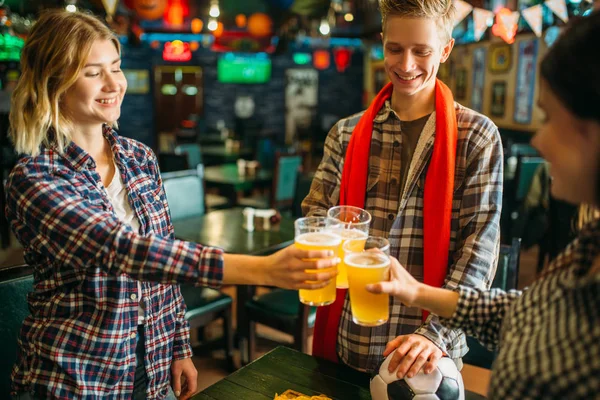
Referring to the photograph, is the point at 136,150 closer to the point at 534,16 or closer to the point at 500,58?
the point at 534,16

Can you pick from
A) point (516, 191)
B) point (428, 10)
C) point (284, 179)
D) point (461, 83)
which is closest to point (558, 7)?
point (516, 191)

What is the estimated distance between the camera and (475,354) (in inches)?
96.9

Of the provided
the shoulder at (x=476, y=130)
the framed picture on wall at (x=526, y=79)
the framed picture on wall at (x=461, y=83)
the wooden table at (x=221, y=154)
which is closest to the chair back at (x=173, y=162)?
the wooden table at (x=221, y=154)

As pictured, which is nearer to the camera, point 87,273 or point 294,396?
point 87,273

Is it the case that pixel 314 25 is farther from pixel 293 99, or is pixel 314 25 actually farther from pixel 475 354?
pixel 475 354

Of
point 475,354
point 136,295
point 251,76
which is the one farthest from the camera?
point 251,76

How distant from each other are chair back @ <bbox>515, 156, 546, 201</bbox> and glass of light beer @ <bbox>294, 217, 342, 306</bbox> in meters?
4.36

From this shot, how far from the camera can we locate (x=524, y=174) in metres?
5.16

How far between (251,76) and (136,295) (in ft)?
39.0

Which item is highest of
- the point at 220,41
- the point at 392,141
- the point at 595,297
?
the point at 220,41

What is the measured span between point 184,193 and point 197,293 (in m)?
0.93

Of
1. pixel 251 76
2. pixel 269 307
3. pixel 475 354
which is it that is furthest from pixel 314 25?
pixel 475 354

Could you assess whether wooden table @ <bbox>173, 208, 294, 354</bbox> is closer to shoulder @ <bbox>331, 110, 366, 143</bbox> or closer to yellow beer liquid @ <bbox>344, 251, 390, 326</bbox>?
shoulder @ <bbox>331, 110, 366, 143</bbox>

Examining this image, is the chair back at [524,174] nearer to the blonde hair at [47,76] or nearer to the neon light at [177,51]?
the blonde hair at [47,76]
